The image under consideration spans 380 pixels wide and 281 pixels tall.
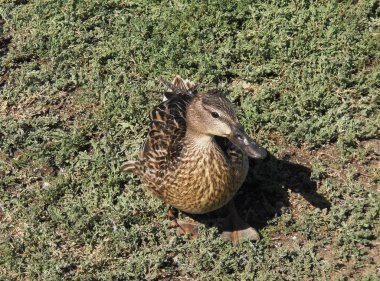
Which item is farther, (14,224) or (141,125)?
(141,125)

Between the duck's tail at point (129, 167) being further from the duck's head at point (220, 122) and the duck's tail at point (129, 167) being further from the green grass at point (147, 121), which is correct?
the duck's head at point (220, 122)

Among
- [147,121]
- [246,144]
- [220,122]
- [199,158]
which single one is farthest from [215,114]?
[147,121]

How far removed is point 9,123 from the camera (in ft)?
25.5

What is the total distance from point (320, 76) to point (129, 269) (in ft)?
9.22

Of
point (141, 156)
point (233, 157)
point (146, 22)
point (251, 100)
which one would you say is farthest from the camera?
point (146, 22)

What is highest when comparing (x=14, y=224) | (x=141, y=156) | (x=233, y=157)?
(x=233, y=157)

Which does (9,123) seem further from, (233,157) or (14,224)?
(233,157)

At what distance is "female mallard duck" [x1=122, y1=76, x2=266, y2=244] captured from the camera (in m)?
5.80

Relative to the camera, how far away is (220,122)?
18.9ft

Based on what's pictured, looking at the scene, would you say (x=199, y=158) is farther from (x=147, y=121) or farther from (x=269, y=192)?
(x=147, y=121)

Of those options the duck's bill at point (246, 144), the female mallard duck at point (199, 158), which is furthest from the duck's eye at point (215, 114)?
the duck's bill at point (246, 144)

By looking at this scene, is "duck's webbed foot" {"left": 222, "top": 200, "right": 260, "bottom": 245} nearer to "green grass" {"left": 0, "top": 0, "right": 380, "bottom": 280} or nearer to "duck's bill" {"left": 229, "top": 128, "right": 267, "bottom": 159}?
"green grass" {"left": 0, "top": 0, "right": 380, "bottom": 280}

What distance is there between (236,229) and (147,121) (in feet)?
5.52

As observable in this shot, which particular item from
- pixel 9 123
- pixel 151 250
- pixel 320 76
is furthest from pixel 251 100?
pixel 9 123
